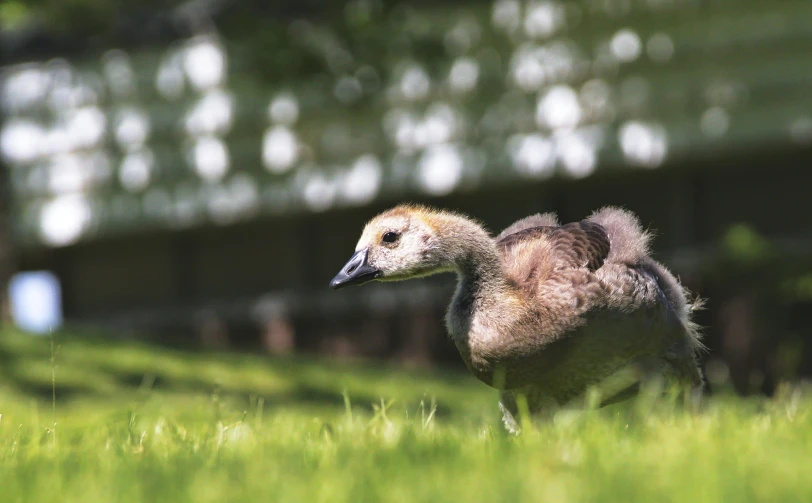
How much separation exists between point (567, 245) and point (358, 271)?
107cm

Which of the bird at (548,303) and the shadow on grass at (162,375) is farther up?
the bird at (548,303)

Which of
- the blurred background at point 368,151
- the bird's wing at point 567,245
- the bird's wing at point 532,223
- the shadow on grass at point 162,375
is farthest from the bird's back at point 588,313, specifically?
the blurred background at point 368,151

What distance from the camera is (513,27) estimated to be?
12.4 m

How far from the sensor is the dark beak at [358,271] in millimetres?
5027

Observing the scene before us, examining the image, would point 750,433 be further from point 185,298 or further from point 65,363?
point 185,298

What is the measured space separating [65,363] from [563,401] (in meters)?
5.96

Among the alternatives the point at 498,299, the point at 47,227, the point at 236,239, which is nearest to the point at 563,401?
the point at 498,299

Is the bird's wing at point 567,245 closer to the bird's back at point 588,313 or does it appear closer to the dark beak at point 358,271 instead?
the bird's back at point 588,313

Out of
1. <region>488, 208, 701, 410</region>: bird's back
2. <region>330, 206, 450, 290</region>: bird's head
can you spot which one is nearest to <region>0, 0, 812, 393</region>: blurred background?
<region>488, 208, 701, 410</region>: bird's back

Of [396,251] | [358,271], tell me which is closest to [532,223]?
[396,251]

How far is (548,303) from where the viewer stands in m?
4.67

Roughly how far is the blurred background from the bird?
587 centimetres

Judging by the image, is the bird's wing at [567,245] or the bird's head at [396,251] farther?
the bird's head at [396,251]

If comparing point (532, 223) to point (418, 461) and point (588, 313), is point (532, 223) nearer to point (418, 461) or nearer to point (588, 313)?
point (588, 313)
